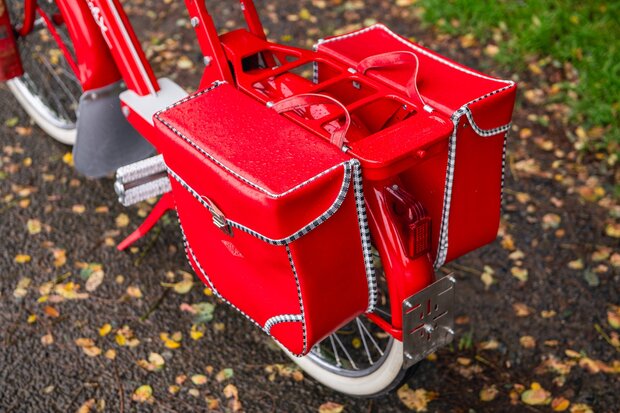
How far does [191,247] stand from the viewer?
232 cm

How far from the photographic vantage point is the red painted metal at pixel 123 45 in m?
2.60

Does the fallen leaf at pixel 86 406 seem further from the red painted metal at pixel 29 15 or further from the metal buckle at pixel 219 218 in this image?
the red painted metal at pixel 29 15

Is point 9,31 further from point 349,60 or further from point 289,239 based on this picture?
point 289,239

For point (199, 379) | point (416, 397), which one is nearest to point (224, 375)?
point (199, 379)

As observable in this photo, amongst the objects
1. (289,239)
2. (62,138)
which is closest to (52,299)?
(62,138)

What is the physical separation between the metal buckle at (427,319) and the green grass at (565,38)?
73.3 inches

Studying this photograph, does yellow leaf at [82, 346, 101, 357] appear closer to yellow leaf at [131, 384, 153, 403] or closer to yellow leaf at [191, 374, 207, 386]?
yellow leaf at [131, 384, 153, 403]

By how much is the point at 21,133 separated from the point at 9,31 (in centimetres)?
66

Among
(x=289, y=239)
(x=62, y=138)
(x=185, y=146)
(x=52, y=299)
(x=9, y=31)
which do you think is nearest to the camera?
(x=289, y=239)

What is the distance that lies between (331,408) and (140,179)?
0.98 m

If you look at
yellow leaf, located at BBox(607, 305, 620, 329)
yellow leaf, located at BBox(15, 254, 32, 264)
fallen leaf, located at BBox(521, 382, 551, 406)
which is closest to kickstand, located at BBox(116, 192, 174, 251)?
yellow leaf, located at BBox(15, 254, 32, 264)

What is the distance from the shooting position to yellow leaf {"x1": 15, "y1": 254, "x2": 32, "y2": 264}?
10.4 feet

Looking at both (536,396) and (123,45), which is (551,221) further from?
(123,45)

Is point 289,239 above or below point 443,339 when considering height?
above
